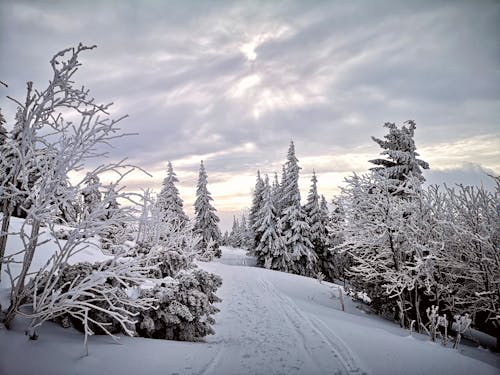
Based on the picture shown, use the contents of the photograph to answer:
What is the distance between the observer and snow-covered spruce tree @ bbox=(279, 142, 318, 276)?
3053 cm

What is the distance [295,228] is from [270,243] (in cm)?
360

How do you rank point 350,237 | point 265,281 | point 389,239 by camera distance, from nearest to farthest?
1. point 389,239
2. point 350,237
3. point 265,281

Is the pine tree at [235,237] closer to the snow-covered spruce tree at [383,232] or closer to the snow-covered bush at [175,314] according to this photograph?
the snow-covered spruce tree at [383,232]

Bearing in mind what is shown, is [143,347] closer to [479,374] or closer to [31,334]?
[31,334]

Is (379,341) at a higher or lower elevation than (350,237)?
lower

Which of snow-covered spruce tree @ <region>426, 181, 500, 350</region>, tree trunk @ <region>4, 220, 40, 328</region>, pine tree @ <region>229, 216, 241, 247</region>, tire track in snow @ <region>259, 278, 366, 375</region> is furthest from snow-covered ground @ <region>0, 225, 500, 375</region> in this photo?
pine tree @ <region>229, 216, 241, 247</region>

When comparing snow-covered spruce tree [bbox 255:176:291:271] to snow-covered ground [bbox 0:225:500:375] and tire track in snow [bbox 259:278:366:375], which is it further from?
snow-covered ground [bbox 0:225:500:375]

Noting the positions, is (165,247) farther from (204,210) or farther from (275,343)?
(204,210)

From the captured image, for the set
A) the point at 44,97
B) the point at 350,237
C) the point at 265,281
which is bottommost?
the point at 265,281

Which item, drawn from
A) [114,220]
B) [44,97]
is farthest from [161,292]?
[44,97]

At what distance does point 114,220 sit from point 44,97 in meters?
2.39

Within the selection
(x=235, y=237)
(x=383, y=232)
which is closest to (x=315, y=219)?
(x=383, y=232)

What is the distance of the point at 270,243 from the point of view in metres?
31.8

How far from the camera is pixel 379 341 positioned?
7.37 metres
